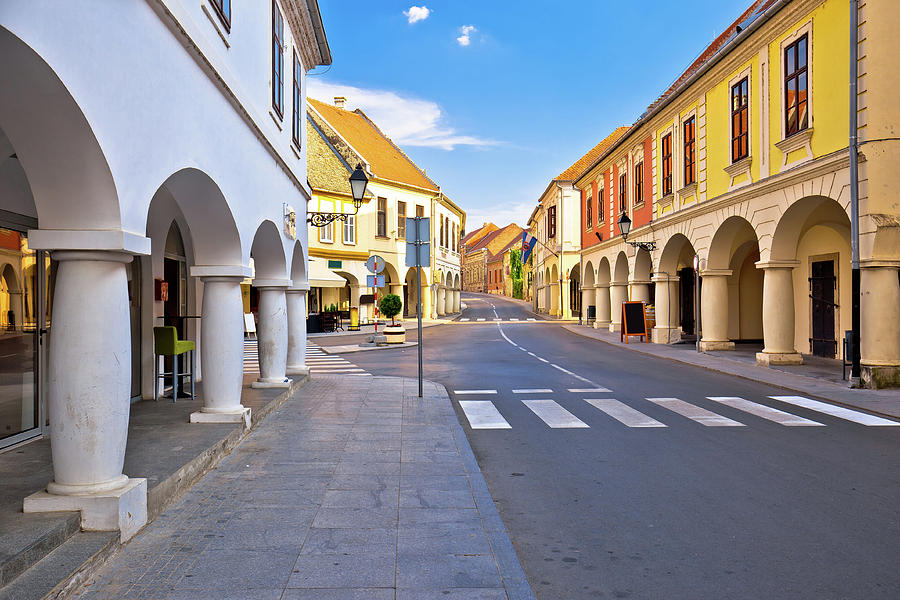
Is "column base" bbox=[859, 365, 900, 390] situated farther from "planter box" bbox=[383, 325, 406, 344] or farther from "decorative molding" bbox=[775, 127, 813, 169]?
"planter box" bbox=[383, 325, 406, 344]

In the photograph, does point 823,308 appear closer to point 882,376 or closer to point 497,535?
point 882,376

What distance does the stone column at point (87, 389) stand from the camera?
13.4 feet

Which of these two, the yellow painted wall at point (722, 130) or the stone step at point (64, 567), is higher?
the yellow painted wall at point (722, 130)

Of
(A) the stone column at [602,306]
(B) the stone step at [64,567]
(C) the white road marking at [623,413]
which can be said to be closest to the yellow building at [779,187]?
(C) the white road marking at [623,413]

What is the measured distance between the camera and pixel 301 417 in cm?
888

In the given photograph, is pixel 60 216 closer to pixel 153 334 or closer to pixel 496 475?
pixel 496 475

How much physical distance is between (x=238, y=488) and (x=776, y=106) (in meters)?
14.6

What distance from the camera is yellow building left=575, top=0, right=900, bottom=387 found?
11.6 m

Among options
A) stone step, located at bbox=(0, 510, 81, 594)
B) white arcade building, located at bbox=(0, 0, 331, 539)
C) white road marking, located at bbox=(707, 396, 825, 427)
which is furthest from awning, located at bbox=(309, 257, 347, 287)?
stone step, located at bbox=(0, 510, 81, 594)

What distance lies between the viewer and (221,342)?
23.7ft

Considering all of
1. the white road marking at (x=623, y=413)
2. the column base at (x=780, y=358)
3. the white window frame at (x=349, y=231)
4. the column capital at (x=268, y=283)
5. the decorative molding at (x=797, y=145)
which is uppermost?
the white window frame at (x=349, y=231)

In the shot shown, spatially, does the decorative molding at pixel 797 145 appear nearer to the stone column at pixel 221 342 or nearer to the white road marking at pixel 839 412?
the white road marking at pixel 839 412

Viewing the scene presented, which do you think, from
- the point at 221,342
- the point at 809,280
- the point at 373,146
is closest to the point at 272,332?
the point at 221,342

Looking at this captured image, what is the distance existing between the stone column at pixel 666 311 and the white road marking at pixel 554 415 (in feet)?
45.5
